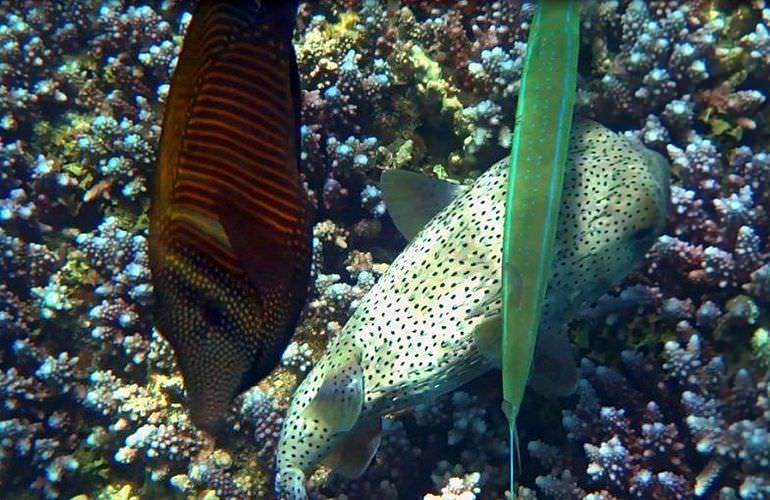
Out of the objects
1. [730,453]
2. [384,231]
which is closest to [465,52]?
[384,231]

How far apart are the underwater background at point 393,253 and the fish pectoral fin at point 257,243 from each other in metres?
2.59

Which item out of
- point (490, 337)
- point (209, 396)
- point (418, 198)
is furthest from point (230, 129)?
point (418, 198)

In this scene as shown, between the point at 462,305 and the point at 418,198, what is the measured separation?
82 cm

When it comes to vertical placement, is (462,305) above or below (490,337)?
above

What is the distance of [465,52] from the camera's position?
4453 mm

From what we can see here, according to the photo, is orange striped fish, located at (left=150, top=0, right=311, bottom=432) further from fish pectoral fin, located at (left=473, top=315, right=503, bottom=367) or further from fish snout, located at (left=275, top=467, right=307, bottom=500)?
fish snout, located at (left=275, top=467, right=307, bottom=500)

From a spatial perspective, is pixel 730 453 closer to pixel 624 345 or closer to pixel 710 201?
pixel 624 345

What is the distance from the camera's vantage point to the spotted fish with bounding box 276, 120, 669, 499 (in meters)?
2.89

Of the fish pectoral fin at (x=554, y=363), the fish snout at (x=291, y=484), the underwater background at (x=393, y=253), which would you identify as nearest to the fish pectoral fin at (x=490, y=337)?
the fish pectoral fin at (x=554, y=363)

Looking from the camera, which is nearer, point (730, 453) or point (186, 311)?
point (186, 311)

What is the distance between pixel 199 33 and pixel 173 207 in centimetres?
30

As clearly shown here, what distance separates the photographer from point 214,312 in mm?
1124

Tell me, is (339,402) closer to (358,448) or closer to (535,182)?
(358,448)

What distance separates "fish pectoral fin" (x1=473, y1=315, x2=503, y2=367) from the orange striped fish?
170 centimetres
